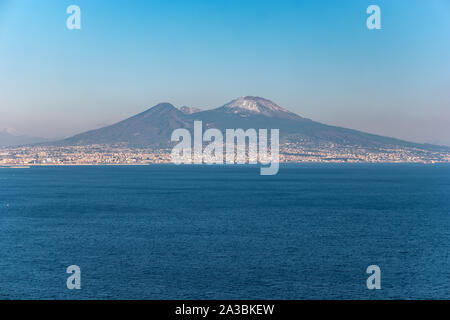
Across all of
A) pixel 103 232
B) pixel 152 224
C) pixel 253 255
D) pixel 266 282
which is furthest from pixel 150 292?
pixel 152 224

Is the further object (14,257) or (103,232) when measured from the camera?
(103,232)

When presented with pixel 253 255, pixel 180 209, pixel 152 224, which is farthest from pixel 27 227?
pixel 253 255

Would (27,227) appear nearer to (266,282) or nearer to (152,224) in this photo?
(152,224)
